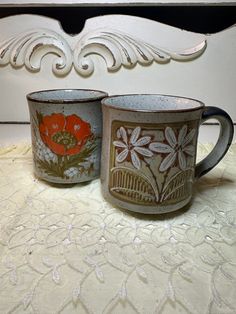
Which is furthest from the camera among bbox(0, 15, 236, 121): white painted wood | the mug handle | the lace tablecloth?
bbox(0, 15, 236, 121): white painted wood

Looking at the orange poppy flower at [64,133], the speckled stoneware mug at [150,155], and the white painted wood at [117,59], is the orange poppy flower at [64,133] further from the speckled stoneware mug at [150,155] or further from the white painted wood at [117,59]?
the white painted wood at [117,59]

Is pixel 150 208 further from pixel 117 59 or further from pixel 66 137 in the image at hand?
pixel 117 59

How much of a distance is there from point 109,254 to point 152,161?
0.09 m

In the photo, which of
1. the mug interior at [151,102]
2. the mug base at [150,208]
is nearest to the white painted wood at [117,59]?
the mug interior at [151,102]

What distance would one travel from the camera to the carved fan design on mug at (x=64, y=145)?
343 millimetres

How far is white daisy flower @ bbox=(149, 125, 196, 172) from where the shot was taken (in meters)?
0.28

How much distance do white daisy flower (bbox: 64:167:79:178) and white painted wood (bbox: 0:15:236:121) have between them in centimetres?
19

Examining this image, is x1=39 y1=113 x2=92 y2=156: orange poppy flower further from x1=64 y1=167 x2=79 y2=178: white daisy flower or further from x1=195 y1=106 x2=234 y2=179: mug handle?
x1=195 y1=106 x2=234 y2=179: mug handle

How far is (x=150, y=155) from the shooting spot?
0.28 metres

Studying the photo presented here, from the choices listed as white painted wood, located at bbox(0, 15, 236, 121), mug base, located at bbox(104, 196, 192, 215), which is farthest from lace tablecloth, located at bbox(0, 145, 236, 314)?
white painted wood, located at bbox(0, 15, 236, 121)

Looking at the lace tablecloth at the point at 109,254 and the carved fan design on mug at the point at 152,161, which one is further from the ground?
the carved fan design on mug at the point at 152,161

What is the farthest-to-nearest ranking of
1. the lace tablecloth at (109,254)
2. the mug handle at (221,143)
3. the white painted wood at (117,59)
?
the white painted wood at (117,59) → the mug handle at (221,143) → the lace tablecloth at (109,254)

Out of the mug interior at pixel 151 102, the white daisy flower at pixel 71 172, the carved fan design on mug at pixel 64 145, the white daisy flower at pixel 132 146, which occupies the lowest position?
the white daisy flower at pixel 71 172

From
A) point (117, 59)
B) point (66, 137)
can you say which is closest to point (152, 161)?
point (66, 137)
